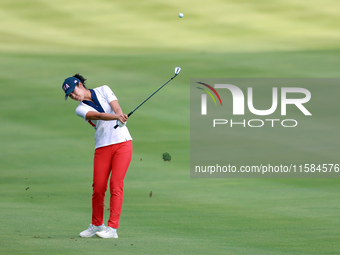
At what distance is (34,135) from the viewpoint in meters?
12.2

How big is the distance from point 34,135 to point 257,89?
5170 mm

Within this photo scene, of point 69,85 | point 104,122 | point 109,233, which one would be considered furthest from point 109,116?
point 109,233

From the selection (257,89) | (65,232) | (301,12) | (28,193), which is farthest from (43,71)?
(65,232)

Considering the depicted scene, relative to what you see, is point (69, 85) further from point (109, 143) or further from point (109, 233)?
point (109, 233)

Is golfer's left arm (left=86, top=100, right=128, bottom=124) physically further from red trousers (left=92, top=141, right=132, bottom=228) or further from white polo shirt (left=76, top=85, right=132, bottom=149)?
red trousers (left=92, top=141, right=132, bottom=228)

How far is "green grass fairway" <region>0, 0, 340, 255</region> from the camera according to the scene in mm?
6055

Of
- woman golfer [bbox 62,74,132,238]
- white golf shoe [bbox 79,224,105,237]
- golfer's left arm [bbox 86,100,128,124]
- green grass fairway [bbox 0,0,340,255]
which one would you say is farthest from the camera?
green grass fairway [bbox 0,0,340,255]

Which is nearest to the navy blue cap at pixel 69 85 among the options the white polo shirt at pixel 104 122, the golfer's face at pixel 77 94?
the golfer's face at pixel 77 94

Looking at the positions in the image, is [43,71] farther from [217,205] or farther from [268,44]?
[217,205]

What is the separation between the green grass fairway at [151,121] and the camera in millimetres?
6055

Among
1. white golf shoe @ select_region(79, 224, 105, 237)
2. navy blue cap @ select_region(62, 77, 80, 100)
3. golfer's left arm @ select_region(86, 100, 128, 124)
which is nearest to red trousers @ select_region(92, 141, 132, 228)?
white golf shoe @ select_region(79, 224, 105, 237)

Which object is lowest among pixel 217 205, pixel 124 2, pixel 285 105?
pixel 217 205

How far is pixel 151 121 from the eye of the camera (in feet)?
41.0

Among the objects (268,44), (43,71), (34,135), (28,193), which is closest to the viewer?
(28,193)
